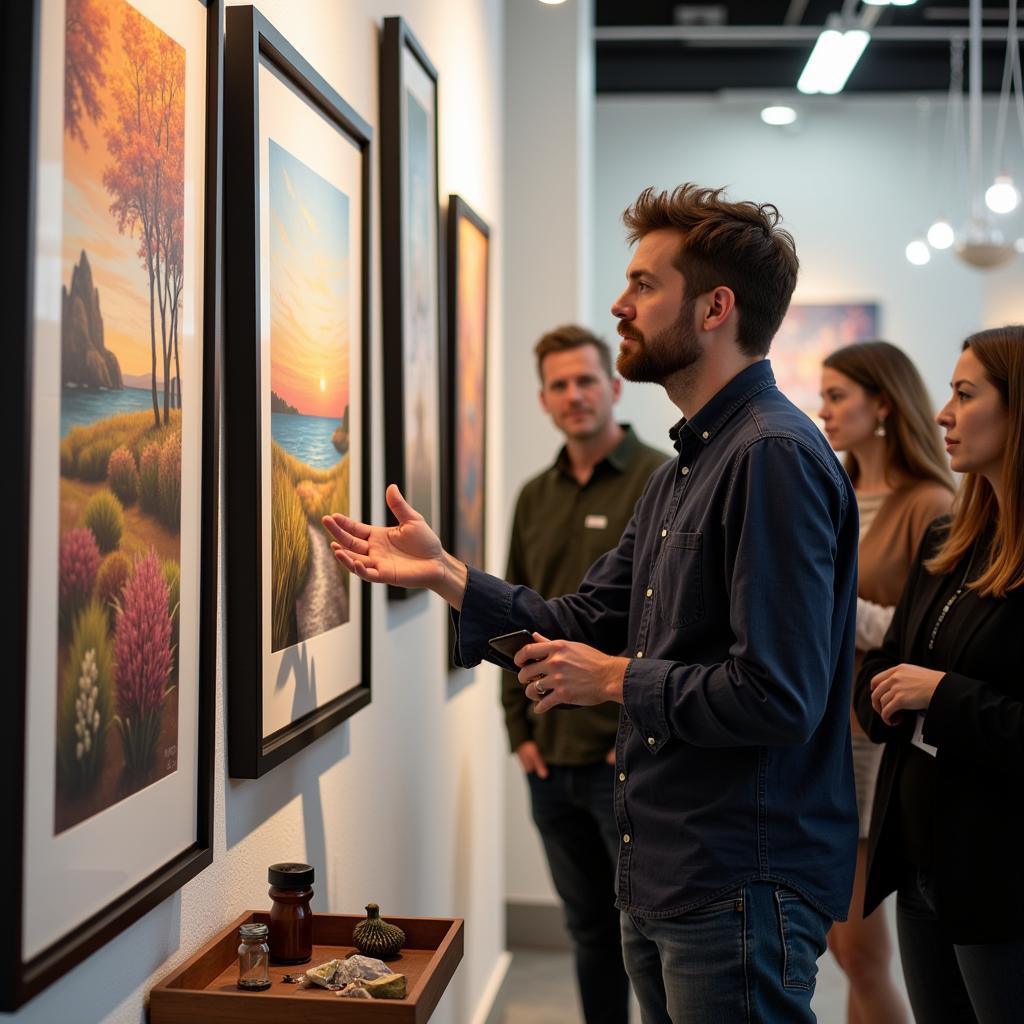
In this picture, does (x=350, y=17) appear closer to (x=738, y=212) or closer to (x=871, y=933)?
(x=738, y=212)

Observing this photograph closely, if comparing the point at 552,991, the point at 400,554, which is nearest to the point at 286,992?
the point at 400,554

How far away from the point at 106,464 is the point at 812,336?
739 centimetres

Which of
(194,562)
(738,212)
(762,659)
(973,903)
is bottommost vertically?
(973,903)

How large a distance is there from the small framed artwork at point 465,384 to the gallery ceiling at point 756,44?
457cm

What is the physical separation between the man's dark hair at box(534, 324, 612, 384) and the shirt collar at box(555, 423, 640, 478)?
0.19 metres

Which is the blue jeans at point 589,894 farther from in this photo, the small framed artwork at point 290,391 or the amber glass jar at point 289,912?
the amber glass jar at point 289,912

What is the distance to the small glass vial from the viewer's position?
A: 1.47 metres

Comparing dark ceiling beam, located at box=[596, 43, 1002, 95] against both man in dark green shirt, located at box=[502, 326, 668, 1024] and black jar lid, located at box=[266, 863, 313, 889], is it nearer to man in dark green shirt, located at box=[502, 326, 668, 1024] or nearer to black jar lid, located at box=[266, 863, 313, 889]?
man in dark green shirt, located at box=[502, 326, 668, 1024]

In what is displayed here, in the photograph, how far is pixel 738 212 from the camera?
74.5 inches

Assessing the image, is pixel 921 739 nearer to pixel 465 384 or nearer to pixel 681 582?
pixel 681 582

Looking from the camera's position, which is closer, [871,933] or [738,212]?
[738,212]

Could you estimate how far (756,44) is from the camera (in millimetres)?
7777

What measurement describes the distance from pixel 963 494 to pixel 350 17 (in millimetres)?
1501

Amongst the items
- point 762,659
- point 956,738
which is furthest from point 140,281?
point 956,738
